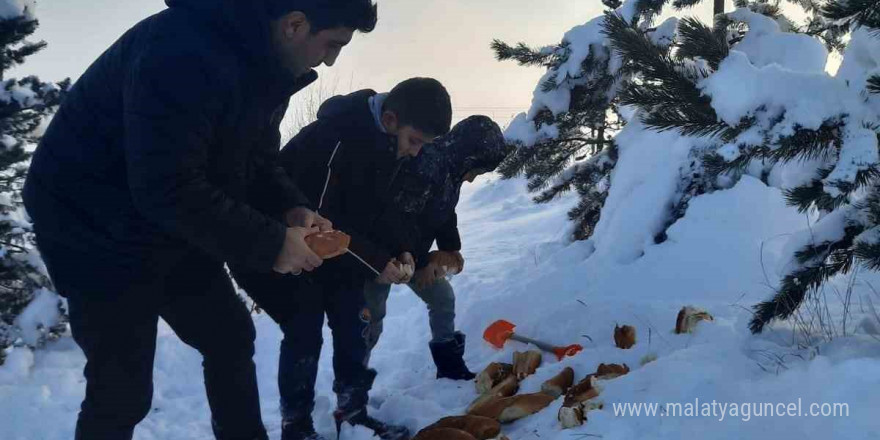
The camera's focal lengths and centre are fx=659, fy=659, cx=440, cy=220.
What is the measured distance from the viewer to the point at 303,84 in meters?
2.03

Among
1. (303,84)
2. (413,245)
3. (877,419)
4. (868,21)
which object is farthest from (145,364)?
(868,21)

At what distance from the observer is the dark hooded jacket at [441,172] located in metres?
3.10

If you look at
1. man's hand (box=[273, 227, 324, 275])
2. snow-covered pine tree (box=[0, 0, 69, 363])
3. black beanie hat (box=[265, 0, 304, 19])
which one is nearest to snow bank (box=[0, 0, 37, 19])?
snow-covered pine tree (box=[0, 0, 69, 363])

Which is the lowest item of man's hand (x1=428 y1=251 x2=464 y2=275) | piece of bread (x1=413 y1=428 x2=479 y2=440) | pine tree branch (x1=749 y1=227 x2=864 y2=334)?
piece of bread (x1=413 y1=428 x2=479 y2=440)

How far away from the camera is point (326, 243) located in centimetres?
199

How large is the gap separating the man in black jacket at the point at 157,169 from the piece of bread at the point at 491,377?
56.9 inches

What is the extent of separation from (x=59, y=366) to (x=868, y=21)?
4753mm

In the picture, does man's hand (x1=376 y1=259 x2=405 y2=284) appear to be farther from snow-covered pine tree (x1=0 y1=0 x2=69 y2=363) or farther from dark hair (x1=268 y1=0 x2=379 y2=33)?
Result: snow-covered pine tree (x1=0 y1=0 x2=69 y2=363)

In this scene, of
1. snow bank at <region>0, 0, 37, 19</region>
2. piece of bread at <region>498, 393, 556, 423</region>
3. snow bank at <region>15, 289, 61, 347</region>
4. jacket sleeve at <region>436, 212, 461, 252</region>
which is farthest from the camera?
snow bank at <region>15, 289, 61, 347</region>

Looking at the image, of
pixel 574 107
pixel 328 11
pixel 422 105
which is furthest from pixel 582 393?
pixel 574 107

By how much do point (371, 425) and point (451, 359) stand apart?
71cm

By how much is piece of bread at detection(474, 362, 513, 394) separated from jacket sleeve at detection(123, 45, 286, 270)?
1677 millimetres

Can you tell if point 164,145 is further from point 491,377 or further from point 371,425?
point 491,377

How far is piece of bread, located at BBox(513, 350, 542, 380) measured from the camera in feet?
10.3
